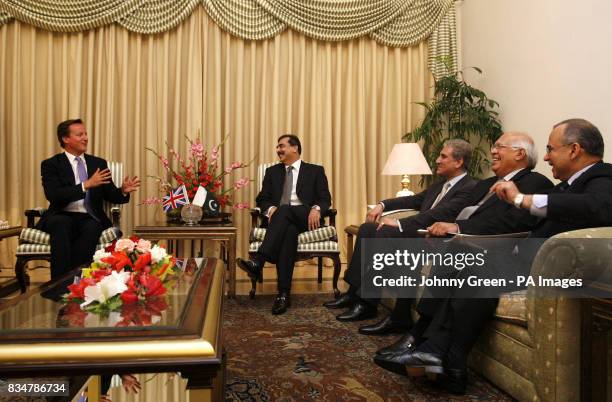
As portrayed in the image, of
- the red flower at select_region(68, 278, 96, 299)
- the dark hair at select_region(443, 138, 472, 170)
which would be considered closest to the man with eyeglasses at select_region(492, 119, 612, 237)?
the dark hair at select_region(443, 138, 472, 170)

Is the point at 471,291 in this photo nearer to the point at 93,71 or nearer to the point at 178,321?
the point at 178,321

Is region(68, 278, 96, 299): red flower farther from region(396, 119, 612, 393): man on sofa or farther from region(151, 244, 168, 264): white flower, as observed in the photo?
region(396, 119, 612, 393): man on sofa

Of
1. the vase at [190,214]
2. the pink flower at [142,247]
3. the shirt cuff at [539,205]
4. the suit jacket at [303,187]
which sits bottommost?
the pink flower at [142,247]

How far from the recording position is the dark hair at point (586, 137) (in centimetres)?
234

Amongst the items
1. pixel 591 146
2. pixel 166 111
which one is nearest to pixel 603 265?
pixel 591 146

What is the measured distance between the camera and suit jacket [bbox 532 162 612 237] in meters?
2.13

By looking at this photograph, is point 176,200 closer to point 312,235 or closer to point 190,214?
point 190,214

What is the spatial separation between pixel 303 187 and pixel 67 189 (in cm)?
188

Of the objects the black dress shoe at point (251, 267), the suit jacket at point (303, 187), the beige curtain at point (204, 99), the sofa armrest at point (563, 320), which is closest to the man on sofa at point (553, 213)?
the sofa armrest at point (563, 320)

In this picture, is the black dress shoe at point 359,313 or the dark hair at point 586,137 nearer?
the dark hair at point 586,137

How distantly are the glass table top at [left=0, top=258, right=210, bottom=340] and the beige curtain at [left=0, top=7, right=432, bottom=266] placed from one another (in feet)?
11.2

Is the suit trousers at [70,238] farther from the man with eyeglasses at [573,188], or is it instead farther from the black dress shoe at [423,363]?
the man with eyeglasses at [573,188]

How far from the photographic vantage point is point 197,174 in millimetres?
4746

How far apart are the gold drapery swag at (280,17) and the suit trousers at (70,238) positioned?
2111 mm
